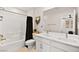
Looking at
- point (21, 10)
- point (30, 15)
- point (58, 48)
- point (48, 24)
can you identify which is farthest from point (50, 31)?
point (21, 10)

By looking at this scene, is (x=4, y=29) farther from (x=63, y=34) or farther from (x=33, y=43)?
(x=63, y=34)

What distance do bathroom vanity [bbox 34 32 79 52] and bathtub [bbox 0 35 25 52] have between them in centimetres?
23

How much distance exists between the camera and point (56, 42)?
1049mm

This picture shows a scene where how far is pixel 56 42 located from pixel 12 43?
596 mm

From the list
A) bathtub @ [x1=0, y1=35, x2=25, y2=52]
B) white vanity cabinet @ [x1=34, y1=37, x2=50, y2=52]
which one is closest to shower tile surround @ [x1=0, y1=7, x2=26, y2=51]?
bathtub @ [x1=0, y1=35, x2=25, y2=52]

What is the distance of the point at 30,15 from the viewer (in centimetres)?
111

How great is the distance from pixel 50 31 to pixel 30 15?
1.20ft

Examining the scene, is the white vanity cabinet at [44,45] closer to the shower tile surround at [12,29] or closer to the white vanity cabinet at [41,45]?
the white vanity cabinet at [41,45]

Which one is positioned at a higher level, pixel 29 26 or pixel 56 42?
pixel 29 26

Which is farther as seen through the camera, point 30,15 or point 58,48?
point 30,15

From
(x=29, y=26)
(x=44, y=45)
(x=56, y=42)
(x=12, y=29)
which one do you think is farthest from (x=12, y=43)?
(x=56, y=42)

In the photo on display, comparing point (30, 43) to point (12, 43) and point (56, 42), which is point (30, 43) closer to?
point (12, 43)
